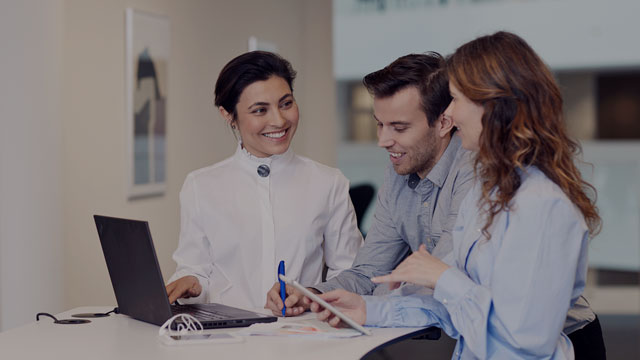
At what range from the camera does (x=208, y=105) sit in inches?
219

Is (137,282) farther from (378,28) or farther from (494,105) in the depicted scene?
(378,28)

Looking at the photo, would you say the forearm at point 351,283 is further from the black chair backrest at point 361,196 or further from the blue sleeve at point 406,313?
the black chair backrest at point 361,196

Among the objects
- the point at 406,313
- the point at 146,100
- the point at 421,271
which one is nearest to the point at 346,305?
the point at 406,313

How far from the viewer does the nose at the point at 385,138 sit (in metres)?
2.68

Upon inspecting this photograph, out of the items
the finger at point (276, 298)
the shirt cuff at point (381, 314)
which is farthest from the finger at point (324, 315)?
the finger at point (276, 298)

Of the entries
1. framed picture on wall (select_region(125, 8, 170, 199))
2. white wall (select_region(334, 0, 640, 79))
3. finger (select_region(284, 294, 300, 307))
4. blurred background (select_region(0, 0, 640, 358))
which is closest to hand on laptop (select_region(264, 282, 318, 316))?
finger (select_region(284, 294, 300, 307))

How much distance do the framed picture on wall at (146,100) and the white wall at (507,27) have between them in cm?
304

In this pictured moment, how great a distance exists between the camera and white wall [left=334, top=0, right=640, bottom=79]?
7.65 metres

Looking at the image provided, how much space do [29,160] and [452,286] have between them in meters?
2.55

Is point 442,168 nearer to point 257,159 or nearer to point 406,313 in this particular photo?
point 406,313

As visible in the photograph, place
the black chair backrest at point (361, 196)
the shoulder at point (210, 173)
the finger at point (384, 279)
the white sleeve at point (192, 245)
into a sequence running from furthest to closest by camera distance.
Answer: the black chair backrest at point (361, 196) → the shoulder at point (210, 173) → the white sleeve at point (192, 245) → the finger at point (384, 279)

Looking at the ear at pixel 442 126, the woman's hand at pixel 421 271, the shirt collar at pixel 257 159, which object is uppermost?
the ear at pixel 442 126

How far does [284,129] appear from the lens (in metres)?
2.91

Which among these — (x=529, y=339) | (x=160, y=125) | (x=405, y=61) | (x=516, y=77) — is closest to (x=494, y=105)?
(x=516, y=77)
